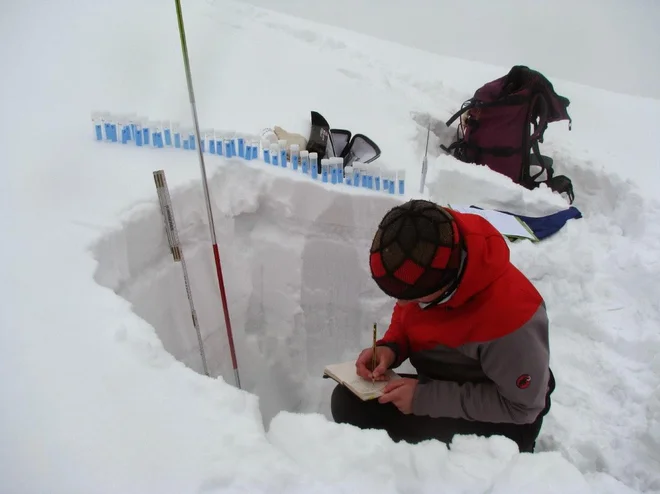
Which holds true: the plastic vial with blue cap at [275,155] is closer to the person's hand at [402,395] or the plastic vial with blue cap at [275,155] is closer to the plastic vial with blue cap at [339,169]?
the plastic vial with blue cap at [339,169]

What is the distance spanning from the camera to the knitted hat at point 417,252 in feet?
4.00

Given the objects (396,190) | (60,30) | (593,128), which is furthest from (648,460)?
(60,30)

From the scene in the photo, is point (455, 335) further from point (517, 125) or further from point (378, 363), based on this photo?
point (517, 125)

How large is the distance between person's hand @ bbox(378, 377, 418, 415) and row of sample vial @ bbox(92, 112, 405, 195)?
113 centimetres

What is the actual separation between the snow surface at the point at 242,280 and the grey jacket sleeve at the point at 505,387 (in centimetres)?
15

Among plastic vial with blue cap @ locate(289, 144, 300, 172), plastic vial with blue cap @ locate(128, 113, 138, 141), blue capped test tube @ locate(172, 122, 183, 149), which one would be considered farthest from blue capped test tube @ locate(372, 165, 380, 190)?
plastic vial with blue cap @ locate(128, 113, 138, 141)

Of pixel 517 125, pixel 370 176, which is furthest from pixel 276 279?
pixel 517 125

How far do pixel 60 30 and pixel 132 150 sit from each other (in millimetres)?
1945

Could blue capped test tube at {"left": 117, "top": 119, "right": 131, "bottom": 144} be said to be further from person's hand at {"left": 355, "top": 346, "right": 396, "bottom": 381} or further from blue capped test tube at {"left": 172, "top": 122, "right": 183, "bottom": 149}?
person's hand at {"left": 355, "top": 346, "right": 396, "bottom": 381}

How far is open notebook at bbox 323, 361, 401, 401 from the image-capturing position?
1535 millimetres

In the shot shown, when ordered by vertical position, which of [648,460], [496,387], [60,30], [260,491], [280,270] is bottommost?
[648,460]

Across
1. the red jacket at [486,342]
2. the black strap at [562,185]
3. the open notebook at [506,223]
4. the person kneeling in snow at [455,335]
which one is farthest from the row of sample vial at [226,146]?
the black strap at [562,185]

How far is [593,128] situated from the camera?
4809mm

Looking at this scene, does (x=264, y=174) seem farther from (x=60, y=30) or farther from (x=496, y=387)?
(x=60, y=30)
